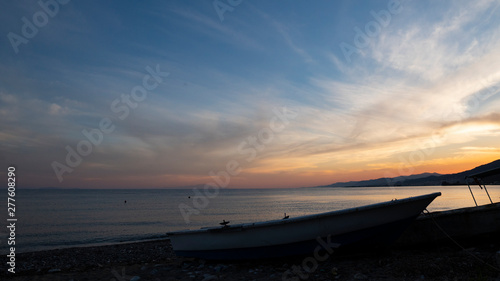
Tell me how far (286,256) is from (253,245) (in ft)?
3.81

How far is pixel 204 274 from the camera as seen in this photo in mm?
9445

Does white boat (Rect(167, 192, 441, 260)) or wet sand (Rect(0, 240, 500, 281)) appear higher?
white boat (Rect(167, 192, 441, 260))

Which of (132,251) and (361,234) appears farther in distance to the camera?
(132,251)

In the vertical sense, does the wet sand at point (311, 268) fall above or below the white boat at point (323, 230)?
below

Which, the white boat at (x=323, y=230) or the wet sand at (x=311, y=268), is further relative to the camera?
the white boat at (x=323, y=230)

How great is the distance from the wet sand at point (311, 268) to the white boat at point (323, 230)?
1.66 feet

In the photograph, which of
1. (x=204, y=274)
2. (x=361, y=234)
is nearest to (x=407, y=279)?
(x=361, y=234)

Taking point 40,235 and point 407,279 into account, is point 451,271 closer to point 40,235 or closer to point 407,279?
point 407,279

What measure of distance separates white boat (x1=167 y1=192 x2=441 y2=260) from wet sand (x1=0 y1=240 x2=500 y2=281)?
0.51m

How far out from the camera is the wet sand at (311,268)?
7.52 meters

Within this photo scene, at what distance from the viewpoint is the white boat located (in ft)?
29.2

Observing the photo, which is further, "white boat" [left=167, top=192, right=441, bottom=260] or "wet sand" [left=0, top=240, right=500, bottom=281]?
"white boat" [left=167, top=192, right=441, bottom=260]

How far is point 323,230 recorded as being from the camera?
898 cm

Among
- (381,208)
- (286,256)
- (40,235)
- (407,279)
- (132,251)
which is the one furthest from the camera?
(40,235)
